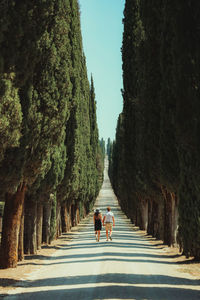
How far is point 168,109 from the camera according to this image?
1717cm

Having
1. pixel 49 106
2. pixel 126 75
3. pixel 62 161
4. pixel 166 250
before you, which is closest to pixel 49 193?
pixel 62 161

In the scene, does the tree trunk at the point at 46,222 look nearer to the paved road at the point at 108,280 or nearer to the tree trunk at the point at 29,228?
the tree trunk at the point at 29,228

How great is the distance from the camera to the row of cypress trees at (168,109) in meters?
9.53

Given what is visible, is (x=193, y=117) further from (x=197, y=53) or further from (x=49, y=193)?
(x=49, y=193)

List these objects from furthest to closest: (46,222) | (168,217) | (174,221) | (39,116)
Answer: (46,222) → (168,217) → (174,221) → (39,116)

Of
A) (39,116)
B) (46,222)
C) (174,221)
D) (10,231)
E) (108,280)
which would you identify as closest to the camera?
(108,280)

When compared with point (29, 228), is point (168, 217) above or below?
above

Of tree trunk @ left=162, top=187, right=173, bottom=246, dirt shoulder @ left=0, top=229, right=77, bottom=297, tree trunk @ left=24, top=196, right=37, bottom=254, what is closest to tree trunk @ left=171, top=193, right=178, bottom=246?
tree trunk @ left=162, top=187, right=173, bottom=246

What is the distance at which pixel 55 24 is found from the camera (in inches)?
517

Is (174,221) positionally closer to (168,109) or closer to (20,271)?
(168,109)

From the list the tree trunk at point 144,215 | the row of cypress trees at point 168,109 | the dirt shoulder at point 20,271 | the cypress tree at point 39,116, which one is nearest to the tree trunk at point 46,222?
the dirt shoulder at point 20,271

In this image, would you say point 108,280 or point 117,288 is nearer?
point 117,288

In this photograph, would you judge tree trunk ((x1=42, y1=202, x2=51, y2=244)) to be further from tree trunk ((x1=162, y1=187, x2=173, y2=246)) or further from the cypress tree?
the cypress tree

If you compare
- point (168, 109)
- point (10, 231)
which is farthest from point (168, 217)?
point (10, 231)
